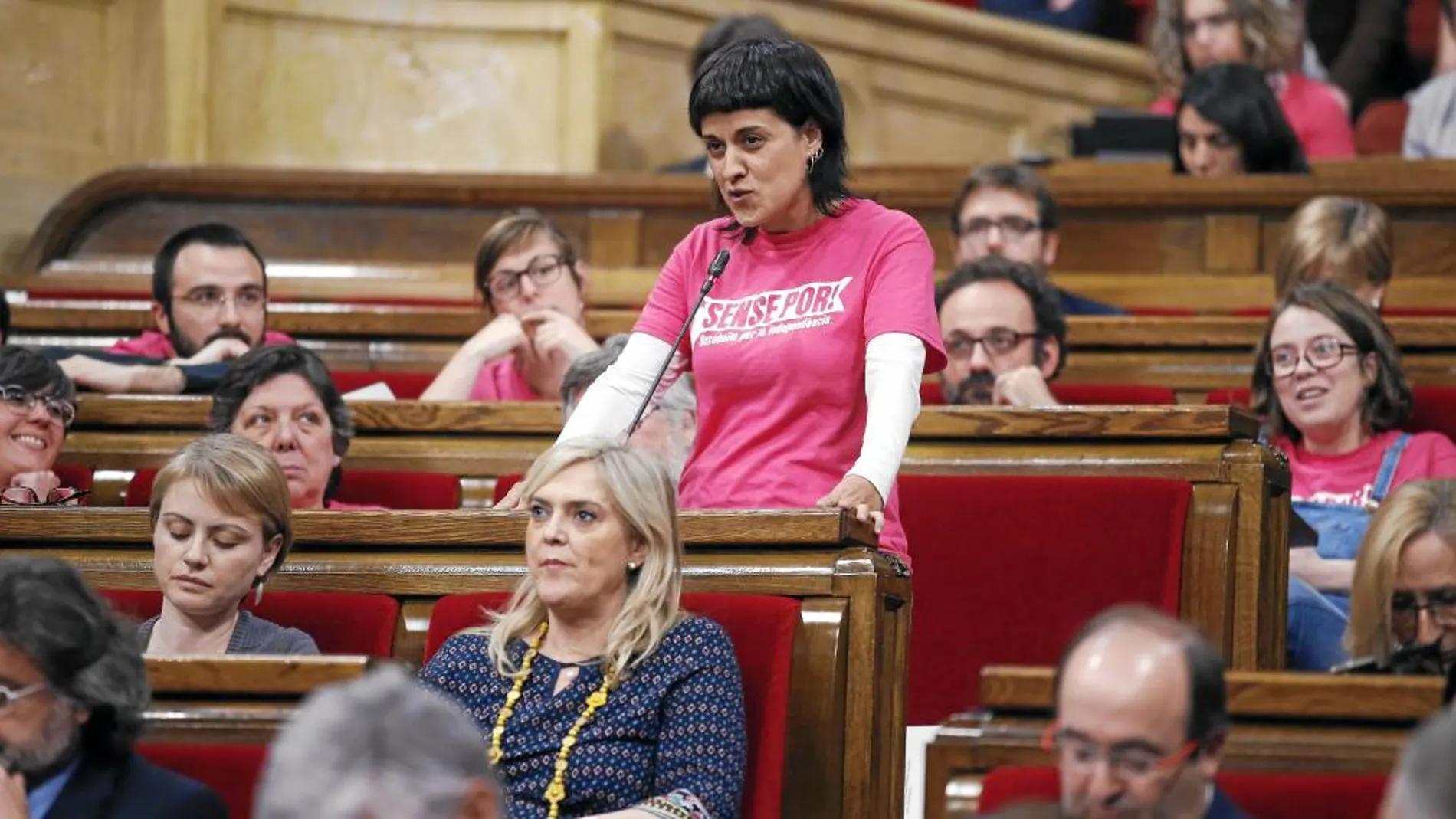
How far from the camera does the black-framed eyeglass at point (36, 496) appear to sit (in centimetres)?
189

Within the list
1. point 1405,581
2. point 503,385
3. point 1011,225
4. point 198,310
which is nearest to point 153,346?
point 198,310

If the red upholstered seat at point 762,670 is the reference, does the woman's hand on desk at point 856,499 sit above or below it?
above

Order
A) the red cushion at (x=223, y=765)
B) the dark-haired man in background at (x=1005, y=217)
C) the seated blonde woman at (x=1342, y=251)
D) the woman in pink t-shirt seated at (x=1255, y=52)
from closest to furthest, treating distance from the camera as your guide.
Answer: the red cushion at (x=223, y=765) → the seated blonde woman at (x=1342, y=251) → the dark-haired man in background at (x=1005, y=217) → the woman in pink t-shirt seated at (x=1255, y=52)

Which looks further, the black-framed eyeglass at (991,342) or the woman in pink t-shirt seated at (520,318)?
the woman in pink t-shirt seated at (520,318)

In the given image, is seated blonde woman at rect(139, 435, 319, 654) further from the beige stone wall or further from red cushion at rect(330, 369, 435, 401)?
the beige stone wall

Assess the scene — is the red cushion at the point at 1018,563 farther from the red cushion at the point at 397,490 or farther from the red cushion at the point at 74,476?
the red cushion at the point at 74,476

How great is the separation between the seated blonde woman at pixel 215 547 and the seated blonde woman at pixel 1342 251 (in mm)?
1127

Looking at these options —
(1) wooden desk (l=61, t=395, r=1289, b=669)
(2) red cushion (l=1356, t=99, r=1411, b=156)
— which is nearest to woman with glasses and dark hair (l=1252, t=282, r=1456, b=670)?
(1) wooden desk (l=61, t=395, r=1289, b=669)

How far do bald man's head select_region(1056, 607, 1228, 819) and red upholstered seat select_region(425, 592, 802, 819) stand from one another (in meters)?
0.36

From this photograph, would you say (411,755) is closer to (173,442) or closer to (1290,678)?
(1290,678)

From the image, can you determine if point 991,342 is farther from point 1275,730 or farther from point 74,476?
point 1275,730

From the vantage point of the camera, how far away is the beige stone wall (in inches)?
130

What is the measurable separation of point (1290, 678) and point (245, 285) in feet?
4.79

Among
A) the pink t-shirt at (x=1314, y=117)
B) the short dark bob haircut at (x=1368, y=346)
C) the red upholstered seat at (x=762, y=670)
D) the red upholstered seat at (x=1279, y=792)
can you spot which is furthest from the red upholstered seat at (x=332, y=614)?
the pink t-shirt at (x=1314, y=117)
